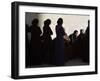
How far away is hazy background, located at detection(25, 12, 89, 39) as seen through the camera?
1552 mm

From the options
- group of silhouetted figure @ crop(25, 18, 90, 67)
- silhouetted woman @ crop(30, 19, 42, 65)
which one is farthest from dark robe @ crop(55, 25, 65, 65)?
silhouetted woman @ crop(30, 19, 42, 65)

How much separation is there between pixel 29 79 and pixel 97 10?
0.56 metres

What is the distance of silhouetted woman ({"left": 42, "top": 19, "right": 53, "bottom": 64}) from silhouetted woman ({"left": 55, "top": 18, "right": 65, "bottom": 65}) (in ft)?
0.14

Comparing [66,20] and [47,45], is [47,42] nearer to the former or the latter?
[47,45]

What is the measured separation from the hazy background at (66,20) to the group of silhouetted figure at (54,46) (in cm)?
2

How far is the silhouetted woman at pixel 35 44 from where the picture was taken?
1558mm

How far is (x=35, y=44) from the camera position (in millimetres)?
1563

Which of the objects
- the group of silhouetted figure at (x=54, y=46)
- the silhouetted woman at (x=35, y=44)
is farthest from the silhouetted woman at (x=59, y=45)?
the silhouetted woman at (x=35, y=44)

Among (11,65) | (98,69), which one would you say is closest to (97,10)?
(98,69)

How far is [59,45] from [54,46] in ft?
0.10

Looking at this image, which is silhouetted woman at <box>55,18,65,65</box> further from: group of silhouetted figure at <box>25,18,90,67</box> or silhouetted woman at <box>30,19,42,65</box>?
silhouetted woman at <box>30,19,42,65</box>

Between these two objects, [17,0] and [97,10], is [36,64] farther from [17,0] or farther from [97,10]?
[97,10]

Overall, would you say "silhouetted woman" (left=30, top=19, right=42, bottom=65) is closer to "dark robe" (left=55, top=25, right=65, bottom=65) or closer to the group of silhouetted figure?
the group of silhouetted figure

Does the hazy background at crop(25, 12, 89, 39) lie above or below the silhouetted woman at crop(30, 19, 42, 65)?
above
